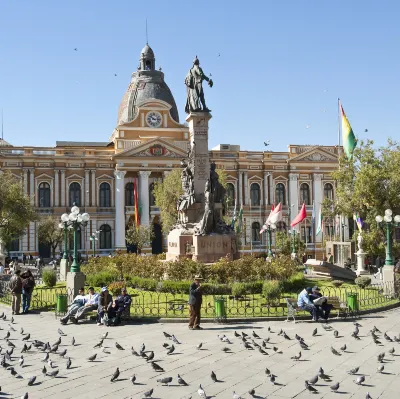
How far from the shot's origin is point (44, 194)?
53375 mm

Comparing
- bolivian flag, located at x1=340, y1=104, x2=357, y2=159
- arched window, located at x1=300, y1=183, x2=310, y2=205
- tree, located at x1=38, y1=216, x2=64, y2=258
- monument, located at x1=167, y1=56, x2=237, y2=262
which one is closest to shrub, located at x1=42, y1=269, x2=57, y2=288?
monument, located at x1=167, y1=56, x2=237, y2=262

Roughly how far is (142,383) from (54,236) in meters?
40.7

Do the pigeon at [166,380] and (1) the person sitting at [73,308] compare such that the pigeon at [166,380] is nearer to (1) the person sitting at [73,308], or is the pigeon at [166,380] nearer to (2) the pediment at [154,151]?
(1) the person sitting at [73,308]

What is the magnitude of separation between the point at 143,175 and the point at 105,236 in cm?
716

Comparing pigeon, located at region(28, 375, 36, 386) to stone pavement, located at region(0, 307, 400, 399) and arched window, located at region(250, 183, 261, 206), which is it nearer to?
stone pavement, located at region(0, 307, 400, 399)

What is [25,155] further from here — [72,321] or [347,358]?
[347,358]

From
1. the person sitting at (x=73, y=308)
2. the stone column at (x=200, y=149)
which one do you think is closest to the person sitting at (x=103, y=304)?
the person sitting at (x=73, y=308)

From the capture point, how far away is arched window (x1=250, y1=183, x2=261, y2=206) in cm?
5809

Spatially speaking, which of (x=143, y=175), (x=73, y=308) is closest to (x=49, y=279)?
(x=73, y=308)

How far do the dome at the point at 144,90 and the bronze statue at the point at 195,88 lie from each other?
32.3 metres

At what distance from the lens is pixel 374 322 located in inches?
594

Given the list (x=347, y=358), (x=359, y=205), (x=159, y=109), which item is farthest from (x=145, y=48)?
(x=347, y=358)

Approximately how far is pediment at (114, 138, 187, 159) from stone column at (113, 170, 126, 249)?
2.01 meters

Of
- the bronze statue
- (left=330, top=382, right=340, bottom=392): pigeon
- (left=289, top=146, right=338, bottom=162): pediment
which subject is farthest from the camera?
(left=289, top=146, right=338, bottom=162): pediment
